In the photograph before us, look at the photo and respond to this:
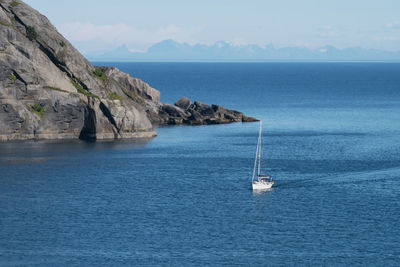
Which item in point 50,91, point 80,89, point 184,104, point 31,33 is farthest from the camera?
point 184,104

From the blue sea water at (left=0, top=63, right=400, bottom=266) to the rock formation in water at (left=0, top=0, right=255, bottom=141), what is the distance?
5.08m

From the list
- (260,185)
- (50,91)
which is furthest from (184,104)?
(260,185)

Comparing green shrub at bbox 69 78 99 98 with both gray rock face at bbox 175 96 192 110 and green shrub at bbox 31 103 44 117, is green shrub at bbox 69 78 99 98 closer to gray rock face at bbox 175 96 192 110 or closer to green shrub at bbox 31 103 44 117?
green shrub at bbox 31 103 44 117

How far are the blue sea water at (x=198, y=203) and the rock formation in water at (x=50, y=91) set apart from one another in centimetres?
508

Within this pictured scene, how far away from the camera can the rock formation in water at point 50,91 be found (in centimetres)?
13350

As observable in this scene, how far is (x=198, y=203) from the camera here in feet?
292

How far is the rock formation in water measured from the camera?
134 m

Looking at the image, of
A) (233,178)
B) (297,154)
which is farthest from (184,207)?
(297,154)

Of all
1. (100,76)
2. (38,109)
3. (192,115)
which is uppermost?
(100,76)

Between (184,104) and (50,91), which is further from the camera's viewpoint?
(184,104)

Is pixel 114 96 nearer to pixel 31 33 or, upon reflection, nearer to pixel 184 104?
pixel 31 33

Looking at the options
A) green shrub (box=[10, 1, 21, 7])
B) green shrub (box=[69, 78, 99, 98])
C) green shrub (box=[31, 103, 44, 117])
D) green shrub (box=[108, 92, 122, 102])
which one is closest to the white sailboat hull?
green shrub (box=[108, 92, 122, 102])

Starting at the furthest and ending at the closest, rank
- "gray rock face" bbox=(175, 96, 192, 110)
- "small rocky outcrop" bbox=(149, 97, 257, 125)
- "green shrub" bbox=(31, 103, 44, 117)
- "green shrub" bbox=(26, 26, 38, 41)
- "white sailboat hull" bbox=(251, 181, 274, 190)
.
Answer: "gray rock face" bbox=(175, 96, 192, 110)
"small rocky outcrop" bbox=(149, 97, 257, 125)
"green shrub" bbox=(26, 26, 38, 41)
"green shrub" bbox=(31, 103, 44, 117)
"white sailboat hull" bbox=(251, 181, 274, 190)

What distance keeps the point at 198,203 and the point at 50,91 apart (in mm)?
58794
